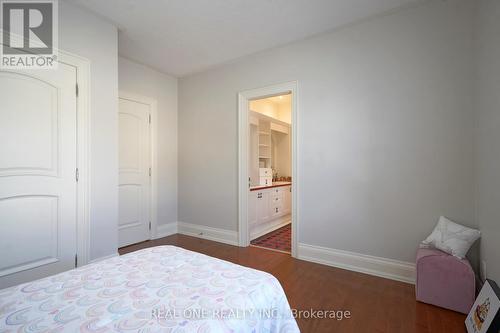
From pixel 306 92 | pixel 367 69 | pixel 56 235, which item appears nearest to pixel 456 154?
pixel 367 69

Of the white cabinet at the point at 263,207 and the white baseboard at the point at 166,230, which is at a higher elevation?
the white cabinet at the point at 263,207

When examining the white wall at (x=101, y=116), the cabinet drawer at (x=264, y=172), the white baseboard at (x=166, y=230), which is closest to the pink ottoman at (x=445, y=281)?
the cabinet drawer at (x=264, y=172)

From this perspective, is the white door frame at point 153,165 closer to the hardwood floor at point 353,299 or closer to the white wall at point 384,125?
the hardwood floor at point 353,299

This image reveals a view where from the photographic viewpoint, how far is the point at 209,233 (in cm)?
376

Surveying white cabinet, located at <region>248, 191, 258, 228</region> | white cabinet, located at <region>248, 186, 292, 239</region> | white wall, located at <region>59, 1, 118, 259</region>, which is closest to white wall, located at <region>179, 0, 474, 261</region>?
white cabinet, located at <region>248, 191, 258, 228</region>

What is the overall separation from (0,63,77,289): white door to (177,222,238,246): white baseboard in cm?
183

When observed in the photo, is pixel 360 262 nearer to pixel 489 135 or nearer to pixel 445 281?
pixel 445 281

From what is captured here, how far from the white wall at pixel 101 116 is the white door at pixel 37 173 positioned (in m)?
0.18

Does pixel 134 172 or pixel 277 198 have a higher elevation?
pixel 134 172

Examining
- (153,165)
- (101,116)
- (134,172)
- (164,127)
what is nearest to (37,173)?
(101,116)

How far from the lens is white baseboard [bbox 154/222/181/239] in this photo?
381 cm

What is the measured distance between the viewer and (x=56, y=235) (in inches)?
86.1

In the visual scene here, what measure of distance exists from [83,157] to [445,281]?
136 inches

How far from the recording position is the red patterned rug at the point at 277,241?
340cm
